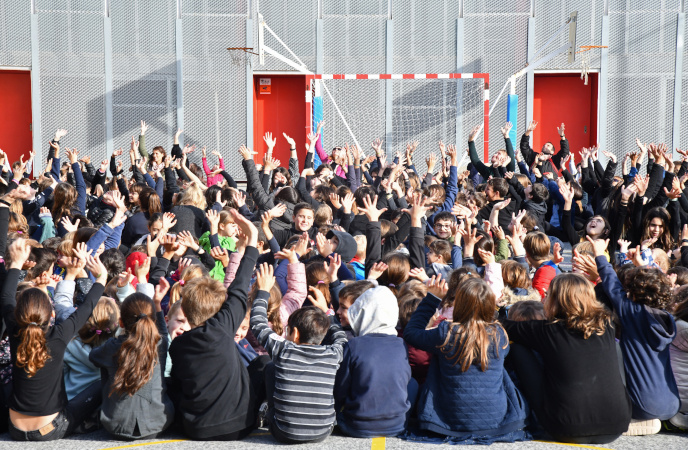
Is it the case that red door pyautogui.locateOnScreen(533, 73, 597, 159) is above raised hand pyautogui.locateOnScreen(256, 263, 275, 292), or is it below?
above

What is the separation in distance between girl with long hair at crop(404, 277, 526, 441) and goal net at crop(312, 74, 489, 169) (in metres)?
14.0

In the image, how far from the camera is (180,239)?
6.78 meters

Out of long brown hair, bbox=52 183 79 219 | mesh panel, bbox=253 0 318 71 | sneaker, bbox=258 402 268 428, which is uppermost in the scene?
mesh panel, bbox=253 0 318 71

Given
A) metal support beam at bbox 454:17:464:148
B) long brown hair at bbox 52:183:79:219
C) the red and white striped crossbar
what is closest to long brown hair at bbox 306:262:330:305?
long brown hair at bbox 52:183:79:219

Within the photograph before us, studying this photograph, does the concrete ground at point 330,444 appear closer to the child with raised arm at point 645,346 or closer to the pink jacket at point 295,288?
the child with raised arm at point 645,346

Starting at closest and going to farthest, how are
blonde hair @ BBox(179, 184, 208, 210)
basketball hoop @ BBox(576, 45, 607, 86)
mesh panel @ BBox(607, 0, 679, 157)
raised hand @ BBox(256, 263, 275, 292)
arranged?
1. raised hand @ BBox(256, 263, 275, 292)
2. blonde hair @ BBox(179, 184, 208, 210)
3. basketball hoop @ BBox(576, 45, 607, 86)
4. mesh panel @ BBox(607, 0, 679, 157)

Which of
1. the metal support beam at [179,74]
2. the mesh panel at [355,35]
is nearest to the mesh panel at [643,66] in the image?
the mesh panel at [355,35]

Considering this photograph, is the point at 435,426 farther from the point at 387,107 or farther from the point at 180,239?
the point at 387,107

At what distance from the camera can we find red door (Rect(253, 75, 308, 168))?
19297 millimetres

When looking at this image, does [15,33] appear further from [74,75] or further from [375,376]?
[375,376]

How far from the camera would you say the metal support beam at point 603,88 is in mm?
18234

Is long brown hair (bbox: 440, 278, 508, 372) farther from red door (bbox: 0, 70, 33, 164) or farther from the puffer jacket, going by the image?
red door (bbox: 0, 70, 33, 164)

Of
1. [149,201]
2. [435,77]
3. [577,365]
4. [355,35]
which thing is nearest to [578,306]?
[577,365]

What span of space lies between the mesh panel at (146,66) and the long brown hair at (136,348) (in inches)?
576
